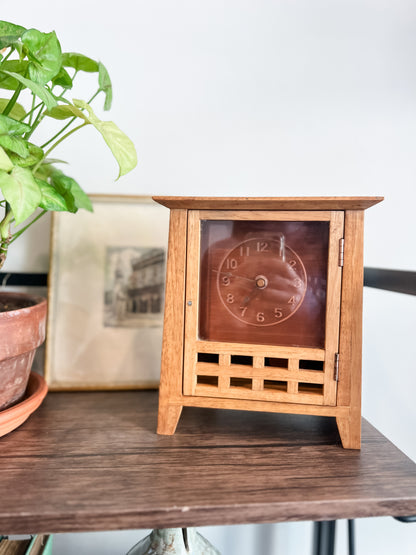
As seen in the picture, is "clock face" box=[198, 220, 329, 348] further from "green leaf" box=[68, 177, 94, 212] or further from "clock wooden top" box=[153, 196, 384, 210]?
"green leaf" box=[68, 177, 94, 212]

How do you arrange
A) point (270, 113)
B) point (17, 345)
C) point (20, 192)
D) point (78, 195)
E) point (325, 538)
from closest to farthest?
point (20, 192) < point (17, 345) < point (78, 195) < point (325, 538) < point (270, 113)

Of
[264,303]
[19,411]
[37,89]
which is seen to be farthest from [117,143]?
[19,411]

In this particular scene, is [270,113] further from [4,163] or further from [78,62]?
[4,163]

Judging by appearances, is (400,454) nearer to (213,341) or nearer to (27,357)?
(213,341)

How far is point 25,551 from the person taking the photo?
2.52 ft

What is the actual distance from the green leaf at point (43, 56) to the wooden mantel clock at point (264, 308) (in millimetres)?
262

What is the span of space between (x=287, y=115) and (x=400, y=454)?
0.85 metres

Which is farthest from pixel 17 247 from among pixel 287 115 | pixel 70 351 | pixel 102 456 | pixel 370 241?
pixel 370 241

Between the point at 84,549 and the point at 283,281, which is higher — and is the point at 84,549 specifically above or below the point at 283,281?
below

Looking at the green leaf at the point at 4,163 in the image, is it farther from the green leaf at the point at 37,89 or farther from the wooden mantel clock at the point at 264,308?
the wooden mantel clock at the point at 264,308

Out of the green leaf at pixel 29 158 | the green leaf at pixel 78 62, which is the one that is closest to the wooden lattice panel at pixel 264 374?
the green leaf at pixel 29 158

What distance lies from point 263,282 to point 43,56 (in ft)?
1.67

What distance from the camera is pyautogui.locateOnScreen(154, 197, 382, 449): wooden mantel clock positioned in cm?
68

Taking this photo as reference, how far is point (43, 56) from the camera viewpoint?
0.58 meters
